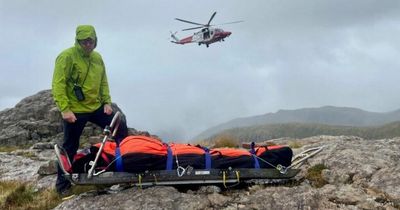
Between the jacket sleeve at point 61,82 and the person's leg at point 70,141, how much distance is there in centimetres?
45

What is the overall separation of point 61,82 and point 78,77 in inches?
17.0

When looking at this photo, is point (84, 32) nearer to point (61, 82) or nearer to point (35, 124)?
point (61, 82)

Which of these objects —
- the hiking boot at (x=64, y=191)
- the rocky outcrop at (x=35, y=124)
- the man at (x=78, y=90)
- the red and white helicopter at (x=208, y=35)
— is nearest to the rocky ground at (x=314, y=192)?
the hiking boot at (x=64, y=191)

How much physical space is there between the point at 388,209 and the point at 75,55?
6.29 meters

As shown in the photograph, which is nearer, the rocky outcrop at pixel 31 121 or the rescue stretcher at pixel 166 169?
the rescue stretcher at pixel 166 169

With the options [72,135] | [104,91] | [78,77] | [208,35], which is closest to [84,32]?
[78,77]

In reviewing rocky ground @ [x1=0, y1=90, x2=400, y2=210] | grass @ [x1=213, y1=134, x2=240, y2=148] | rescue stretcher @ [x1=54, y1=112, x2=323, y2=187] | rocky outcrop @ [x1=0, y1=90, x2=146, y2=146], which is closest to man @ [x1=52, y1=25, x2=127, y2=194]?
rescue stretcher @ [x1=54, y1=112, x2=323, y2=187]

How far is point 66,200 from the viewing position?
845cm

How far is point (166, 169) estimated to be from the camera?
323 inches

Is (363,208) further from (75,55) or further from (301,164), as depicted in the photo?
(75,55)

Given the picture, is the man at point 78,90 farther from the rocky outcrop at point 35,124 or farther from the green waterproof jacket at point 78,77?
the rocky outcrop at point 35,124

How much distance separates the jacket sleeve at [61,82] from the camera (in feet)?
28.9

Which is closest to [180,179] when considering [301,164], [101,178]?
[101,178]

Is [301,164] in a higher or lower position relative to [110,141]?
lower
